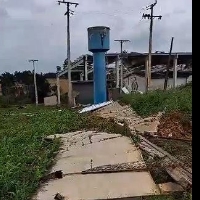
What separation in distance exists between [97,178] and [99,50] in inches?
772

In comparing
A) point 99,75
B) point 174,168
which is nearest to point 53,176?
point 174,168

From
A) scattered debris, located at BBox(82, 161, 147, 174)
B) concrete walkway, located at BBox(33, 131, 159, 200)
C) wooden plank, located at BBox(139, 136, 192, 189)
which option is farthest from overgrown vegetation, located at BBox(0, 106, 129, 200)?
wooden plank, located at BBox(139, 136, 192, 189)

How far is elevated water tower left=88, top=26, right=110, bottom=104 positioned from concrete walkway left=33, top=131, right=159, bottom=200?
55.6ft

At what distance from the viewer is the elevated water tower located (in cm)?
2395

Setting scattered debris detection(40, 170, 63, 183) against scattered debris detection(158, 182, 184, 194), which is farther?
scattered debris detection(40, 170, 63, 183)

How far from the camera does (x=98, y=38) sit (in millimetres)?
24031

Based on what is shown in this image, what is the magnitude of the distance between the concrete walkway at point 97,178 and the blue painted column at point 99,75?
17.1 m

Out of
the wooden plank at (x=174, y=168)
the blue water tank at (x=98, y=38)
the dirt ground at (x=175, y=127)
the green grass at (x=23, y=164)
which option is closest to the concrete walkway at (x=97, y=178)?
the green grass at (x=23, y=164)

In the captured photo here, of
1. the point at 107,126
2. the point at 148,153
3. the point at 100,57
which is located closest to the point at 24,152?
the point at 148,153

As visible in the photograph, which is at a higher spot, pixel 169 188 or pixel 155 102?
pixel 155 102

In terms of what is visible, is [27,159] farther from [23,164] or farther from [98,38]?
[98,38]

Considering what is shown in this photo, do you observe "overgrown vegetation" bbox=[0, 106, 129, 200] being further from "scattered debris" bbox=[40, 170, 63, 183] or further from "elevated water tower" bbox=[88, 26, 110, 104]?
"elevated water tower" bbox=[88, 26, 110, 104]

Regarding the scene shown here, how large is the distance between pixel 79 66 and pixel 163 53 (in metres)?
9.16

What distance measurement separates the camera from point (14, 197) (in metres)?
4.18
